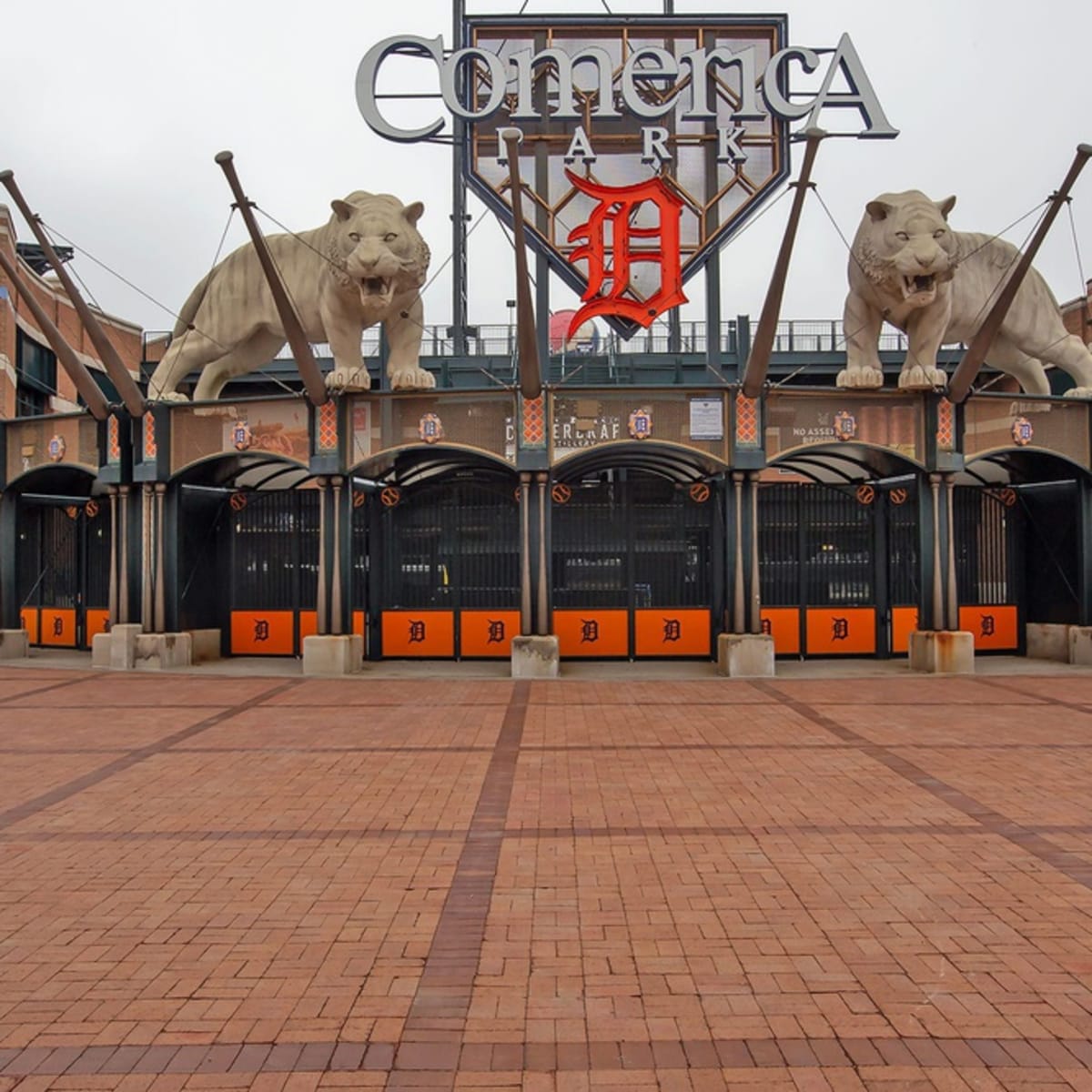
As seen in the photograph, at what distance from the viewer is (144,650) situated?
57.3 feet

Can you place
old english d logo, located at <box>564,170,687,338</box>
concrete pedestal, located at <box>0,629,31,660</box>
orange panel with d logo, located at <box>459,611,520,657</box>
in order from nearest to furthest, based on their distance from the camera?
orange panel with d logo, located at <box>459,611,520,657</box>, concrete pedestal, located at <box>0,629,31,660</box>, old english d logo, located at <box>564,170,687,338</box>

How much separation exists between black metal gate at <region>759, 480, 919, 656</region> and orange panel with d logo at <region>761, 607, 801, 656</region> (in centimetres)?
2

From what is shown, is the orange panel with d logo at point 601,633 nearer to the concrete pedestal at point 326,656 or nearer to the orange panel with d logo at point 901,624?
the concrete pedestal at point 326,656

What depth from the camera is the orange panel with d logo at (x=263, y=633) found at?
1908 centimetres

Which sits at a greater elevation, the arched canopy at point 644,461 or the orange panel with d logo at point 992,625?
the arched canopy at point 644,461

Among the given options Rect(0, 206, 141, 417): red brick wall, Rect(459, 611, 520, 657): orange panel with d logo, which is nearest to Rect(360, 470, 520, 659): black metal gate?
Rect(459, 611, 520, 657): orange panel with d logo

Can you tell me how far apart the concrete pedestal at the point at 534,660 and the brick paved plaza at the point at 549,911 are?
5.47 metres

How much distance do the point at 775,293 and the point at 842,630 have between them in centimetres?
640

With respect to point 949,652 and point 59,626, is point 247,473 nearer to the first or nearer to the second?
point 59,626

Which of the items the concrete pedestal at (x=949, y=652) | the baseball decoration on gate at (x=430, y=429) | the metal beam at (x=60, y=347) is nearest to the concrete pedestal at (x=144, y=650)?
the metal beam at (x=60, y=347)

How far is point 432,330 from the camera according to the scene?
1180 inches

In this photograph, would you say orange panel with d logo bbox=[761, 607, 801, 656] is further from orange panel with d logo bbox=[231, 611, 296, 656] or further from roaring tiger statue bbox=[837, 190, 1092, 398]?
orange panel with d logo bbox=[231, 611, 296, 656]

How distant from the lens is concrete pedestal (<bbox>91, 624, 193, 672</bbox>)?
17.4 meters

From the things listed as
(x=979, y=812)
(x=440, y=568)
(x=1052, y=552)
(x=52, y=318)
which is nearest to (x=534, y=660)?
(x=440, y=568)
